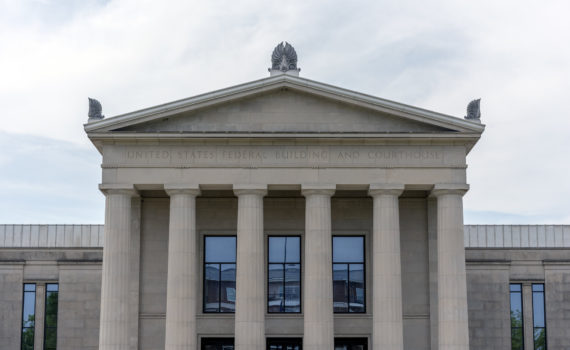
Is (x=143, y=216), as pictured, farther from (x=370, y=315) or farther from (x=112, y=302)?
(x=370, y=315)

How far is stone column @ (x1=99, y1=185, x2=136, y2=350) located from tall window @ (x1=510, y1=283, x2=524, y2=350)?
28334 mm

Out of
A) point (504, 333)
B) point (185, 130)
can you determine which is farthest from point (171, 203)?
point (504, 333)

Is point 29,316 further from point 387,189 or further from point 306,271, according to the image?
point 387,189

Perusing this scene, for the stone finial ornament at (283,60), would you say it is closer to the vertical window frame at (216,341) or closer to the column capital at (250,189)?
the column capital at (250,189)

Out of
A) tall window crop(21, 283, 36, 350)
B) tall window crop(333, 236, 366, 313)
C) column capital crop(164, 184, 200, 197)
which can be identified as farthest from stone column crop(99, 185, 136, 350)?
tall window crop(21, 283, 36, 350)

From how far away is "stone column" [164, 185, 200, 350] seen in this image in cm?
5141

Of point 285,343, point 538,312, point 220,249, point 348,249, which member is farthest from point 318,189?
point 538,312

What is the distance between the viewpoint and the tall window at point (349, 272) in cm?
5769

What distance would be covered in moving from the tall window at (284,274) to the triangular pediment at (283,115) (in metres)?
8.34

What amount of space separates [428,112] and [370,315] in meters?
13.4

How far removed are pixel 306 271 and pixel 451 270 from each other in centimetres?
832

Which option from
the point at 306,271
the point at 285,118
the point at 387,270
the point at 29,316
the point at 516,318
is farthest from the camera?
the point at 29,316

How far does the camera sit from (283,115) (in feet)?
178

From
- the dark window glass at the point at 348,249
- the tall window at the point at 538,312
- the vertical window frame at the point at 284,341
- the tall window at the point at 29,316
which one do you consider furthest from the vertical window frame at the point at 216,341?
the tall window at the point at 538,312
